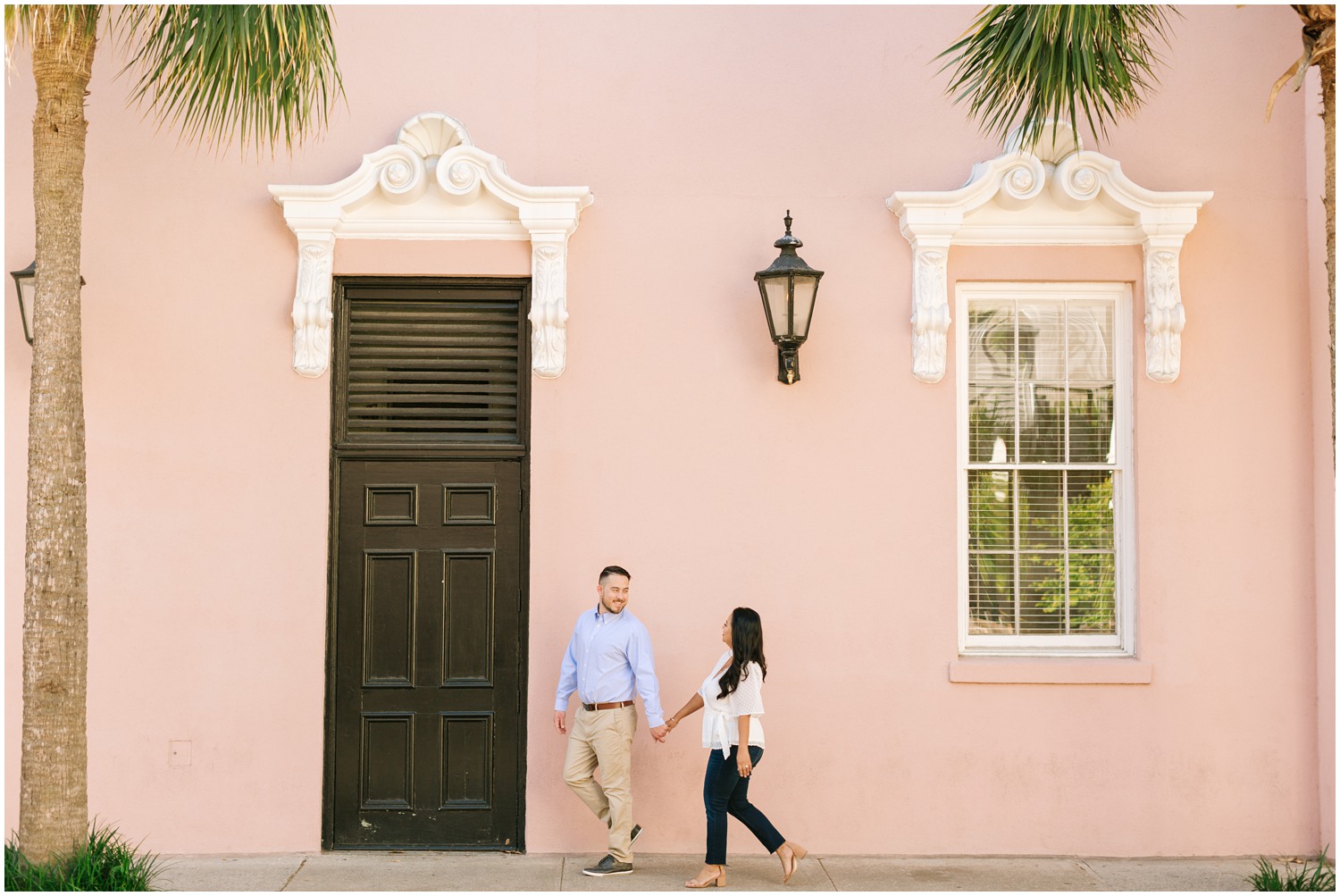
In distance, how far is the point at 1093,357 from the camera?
7199 mm

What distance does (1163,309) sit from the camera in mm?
6922

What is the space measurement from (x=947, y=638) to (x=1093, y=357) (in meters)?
1.91

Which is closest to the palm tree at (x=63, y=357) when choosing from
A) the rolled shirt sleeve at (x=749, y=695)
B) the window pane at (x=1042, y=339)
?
the rolled shirt sleeve at (x=749, y=695)

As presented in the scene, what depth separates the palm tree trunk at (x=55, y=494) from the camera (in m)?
5.14

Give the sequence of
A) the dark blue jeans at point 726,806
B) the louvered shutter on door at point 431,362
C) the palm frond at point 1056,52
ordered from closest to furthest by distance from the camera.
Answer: the palm frond at point 1056,52
the dark blue jeans at point 726,806
the louvered shutter on door at point 431,362

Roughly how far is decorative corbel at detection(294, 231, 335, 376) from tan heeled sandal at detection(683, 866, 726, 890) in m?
3.52

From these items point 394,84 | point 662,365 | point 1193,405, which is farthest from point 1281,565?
point 394,84

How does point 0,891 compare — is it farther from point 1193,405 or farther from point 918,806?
point 1193,405

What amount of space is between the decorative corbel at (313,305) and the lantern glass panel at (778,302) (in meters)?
2.53

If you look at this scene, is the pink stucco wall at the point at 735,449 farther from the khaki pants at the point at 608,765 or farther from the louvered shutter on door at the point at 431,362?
the khaki pants at the point at 608,765

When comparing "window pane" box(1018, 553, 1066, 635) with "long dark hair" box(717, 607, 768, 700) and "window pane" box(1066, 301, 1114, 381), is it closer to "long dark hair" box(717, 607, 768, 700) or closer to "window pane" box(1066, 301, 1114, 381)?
"window pane" box(1066, 301, 1114, 381)

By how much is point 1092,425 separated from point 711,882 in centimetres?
346

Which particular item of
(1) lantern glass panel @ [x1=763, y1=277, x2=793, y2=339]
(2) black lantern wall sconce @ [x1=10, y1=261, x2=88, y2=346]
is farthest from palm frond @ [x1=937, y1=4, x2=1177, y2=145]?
(2) black lantern wall sconce @ [x1=10, y1=261, x2=88, y2=346]

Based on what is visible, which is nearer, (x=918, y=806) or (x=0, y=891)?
(x=0, y=891)
